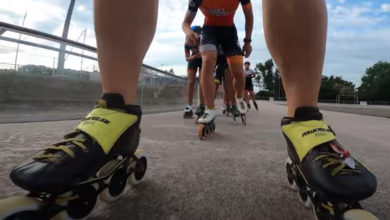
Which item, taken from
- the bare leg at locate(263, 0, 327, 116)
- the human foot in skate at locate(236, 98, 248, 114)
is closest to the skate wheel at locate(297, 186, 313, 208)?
the bare leg at locate(263, 0, 327, 116)

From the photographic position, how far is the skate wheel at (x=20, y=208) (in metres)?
0.59

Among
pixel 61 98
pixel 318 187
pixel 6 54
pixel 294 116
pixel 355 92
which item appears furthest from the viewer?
pixel 355 92

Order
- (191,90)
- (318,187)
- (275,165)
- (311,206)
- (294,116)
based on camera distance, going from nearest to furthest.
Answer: (318,187) → (311,206) → (294,116) → (275,165) → (191,90)

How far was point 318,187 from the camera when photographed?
72cm

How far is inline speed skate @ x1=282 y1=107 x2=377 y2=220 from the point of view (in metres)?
0.67

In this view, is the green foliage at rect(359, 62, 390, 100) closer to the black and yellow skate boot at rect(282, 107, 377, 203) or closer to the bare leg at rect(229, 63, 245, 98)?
the bare leg at rect(229, 63, 245, 98)

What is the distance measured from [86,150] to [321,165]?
0.64 meters

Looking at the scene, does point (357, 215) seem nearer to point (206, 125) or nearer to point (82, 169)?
point (82, 169)

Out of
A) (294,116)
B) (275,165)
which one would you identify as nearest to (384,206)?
(294,116)

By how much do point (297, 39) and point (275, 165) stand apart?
0.69 metres

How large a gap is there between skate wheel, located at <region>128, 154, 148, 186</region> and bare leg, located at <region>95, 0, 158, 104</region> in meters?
0.23

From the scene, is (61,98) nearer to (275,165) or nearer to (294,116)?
(275,165)

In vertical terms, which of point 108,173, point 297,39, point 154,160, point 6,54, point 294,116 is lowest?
point 154,160

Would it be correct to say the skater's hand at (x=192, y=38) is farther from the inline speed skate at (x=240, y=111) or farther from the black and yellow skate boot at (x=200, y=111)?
the black and yellow skate boot at (x=200, y=111)
